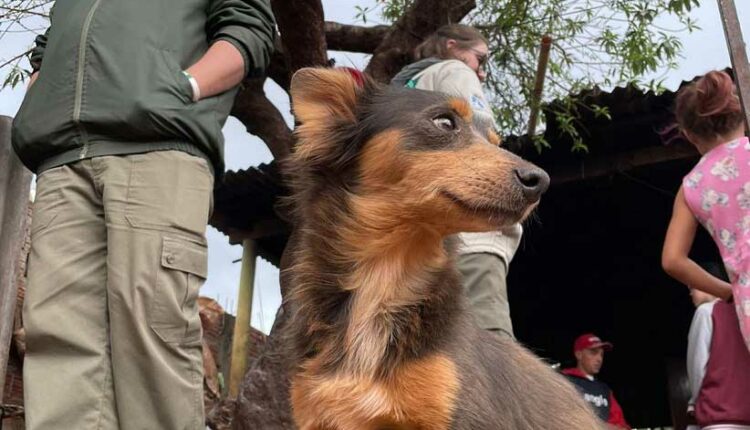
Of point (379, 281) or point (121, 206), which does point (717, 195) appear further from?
point (121, 206)

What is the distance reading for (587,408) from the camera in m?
4.08

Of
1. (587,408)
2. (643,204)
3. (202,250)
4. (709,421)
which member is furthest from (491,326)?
(643,204)

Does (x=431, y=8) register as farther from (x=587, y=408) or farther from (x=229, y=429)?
(x=587, y=408)

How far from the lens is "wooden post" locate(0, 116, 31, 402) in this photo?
179 inches

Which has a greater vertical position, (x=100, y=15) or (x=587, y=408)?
(x=100, y=15)

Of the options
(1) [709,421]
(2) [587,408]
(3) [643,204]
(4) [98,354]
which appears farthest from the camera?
(3) [643,204]

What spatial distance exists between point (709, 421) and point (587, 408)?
80cm

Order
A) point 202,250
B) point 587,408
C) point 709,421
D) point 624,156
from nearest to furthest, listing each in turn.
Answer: point 202,250 < point 587,408 < point 709,421 < point 624,156

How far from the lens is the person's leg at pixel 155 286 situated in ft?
11.2

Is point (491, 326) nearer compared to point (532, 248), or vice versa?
point (491, 326)

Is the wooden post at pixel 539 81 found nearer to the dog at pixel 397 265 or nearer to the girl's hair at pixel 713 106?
the girl's hair at pixel 713 106

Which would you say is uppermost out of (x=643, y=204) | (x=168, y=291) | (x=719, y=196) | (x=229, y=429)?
(x=168, y=291)

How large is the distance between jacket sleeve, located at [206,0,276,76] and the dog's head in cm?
31

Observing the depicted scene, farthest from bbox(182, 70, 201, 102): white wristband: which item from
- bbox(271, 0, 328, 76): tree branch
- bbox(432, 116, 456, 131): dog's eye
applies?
bbox(271, 0, 328, 76): tree branch
